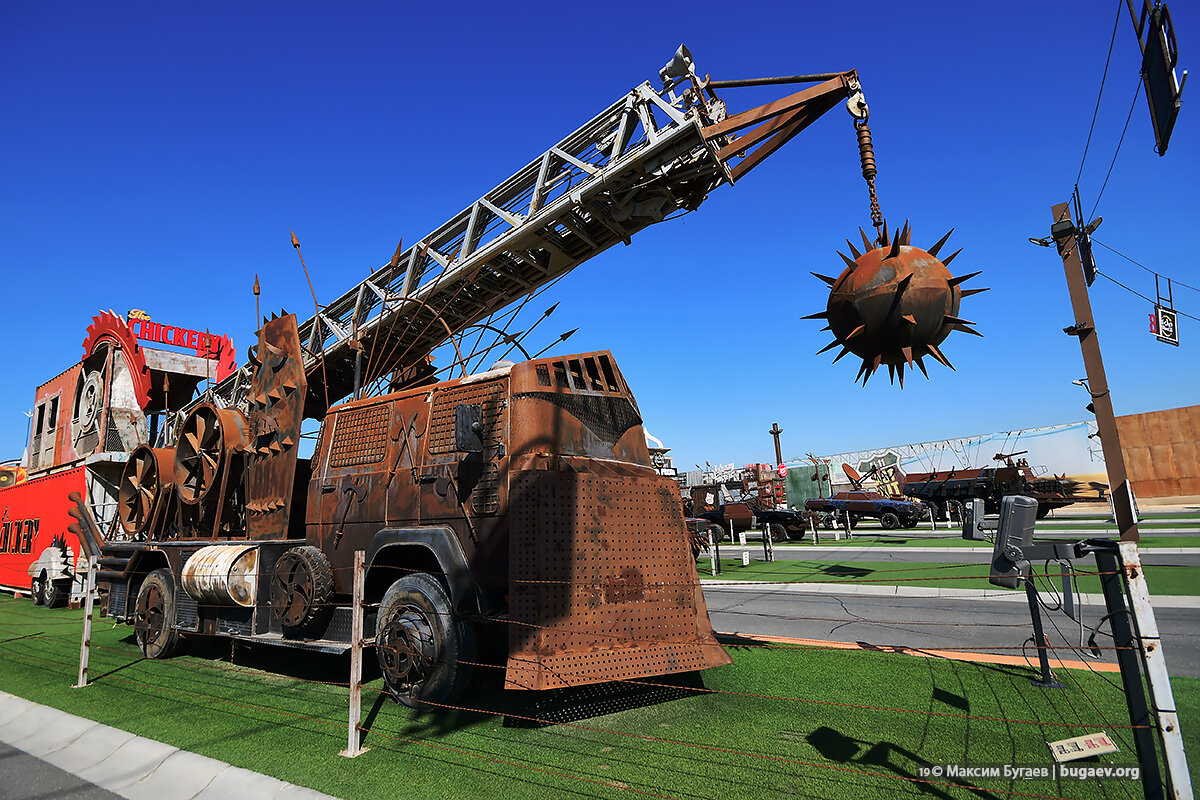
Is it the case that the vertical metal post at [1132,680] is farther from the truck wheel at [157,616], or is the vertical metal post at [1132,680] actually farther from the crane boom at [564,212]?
the truck wheel at [157,616]

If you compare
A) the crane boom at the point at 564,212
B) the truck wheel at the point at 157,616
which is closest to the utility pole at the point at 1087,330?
the crane boom at the point at 564,212

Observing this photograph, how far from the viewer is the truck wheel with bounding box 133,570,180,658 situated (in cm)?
830

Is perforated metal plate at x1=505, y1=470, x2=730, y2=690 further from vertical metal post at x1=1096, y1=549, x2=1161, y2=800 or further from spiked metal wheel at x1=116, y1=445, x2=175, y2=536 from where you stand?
spiked metal wheel at x1=116, y1=445, x2=175, y2=536

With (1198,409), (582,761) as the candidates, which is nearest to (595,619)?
(582,761)

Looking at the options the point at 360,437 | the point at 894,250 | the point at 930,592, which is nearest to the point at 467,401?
the point at 360,437

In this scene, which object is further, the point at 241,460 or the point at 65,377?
the point at 65,377

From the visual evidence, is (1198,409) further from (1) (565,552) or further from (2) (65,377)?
(2) (65,377)

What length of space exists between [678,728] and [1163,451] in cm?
3926

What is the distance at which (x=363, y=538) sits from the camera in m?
6.68

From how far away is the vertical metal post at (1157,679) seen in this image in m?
2.75

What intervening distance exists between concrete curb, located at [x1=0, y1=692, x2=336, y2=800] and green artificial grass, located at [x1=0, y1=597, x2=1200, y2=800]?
0.57 feet

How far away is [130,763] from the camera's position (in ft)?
15.1

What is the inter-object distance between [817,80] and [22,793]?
8430 mm

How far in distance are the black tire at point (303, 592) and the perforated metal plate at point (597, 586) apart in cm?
273
